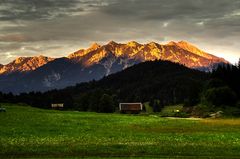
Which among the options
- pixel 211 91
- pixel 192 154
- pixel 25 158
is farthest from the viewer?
pixel 211 91

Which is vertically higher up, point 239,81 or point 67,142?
point 239,81

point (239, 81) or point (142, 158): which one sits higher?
point (239, 81)

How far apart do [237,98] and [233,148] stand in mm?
125161

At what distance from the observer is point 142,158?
32.4 metres

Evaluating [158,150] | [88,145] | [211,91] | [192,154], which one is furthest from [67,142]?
[211,91]

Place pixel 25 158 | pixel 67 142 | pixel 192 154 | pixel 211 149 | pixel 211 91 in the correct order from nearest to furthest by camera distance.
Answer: pixel 25 158 → pixel 192 154 → pixel 211 149 → pixel 67 142 → pixel 211 91

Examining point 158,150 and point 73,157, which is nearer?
point 73,157

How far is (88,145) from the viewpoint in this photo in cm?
4053

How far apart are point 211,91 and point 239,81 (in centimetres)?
1507

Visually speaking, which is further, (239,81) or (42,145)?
(239,81)

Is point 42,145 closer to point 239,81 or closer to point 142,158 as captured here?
point 142,158

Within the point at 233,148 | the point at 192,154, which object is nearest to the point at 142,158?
the point at 192,154

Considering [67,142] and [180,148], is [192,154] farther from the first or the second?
[67,142]

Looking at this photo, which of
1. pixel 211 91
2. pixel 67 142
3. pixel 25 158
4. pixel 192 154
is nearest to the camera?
pixel 25 158
